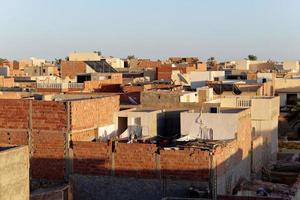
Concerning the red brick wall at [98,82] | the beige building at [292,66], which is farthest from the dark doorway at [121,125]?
the beige building at [292,66]

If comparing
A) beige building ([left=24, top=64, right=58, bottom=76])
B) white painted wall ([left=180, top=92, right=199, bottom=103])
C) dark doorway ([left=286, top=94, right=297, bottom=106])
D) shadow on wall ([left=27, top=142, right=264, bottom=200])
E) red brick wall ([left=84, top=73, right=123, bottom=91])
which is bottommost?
shadow on wall ([left=27, top=142, right=264, bottom=200])

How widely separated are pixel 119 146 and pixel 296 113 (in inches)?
1015

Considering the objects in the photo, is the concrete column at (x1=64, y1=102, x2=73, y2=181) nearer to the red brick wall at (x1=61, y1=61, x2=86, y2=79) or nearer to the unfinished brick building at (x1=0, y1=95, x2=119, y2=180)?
→ the unfinished brick building at (x1=0, y1=95, x2=119, y2=180)

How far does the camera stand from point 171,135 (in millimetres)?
25688

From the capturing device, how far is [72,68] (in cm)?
5975

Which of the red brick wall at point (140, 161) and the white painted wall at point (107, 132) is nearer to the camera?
the red brick wall at point (140, 161)

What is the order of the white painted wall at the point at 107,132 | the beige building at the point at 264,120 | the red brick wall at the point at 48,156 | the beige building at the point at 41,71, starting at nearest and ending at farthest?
the red brick wall at the point at 48,156
the white painted wall at the point at 107,132
the beige building at the point at 264,120
the beige building at the point at 41,71

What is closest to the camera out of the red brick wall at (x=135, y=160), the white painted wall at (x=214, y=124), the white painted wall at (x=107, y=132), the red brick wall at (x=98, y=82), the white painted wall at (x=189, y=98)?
the red brick wall at (x=135, y=160)

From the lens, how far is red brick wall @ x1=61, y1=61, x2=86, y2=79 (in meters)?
58.8

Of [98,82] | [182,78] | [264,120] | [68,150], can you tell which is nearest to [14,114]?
[68,150]

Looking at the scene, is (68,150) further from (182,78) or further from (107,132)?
(182,78)

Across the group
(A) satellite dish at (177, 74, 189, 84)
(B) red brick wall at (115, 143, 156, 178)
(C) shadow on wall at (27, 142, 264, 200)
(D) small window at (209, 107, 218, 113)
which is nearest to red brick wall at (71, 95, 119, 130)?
(C) shadow on wall at (27, 142, 264, 200)

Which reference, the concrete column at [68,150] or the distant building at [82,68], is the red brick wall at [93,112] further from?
the distant building at [82,68]

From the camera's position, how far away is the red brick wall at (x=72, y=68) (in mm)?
58816
